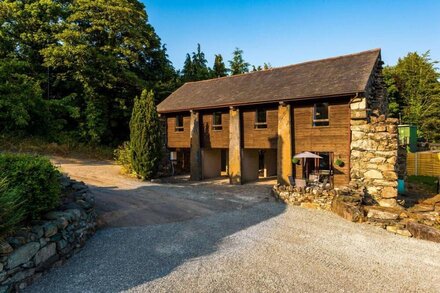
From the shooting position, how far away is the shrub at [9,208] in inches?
233

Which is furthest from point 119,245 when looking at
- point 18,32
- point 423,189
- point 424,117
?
point 424,117

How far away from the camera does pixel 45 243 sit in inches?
264

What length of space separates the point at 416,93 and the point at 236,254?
48.5 m

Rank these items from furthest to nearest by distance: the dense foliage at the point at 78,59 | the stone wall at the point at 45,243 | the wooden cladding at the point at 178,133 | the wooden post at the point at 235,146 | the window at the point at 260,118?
1. the dense foliage at the point at 78,59
2. the wooden cladding at the point at 178,133
3. the wooden post at the point at 235,146
4. the window at the point at 260,118
5. the stone wall at the point at 45,243

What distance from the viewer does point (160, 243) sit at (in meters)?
8.74

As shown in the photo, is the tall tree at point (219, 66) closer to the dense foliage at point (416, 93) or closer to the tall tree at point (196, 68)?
the tall tree at point (196, 68)

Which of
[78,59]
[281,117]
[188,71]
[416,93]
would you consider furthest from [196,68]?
[416,93]

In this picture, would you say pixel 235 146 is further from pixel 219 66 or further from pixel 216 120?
pixel 219 66

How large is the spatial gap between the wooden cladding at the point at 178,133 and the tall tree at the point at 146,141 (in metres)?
3.61

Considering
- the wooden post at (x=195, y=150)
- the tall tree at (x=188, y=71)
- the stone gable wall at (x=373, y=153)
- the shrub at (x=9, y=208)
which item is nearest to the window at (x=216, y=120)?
the wooden post at (x=195, y=150)

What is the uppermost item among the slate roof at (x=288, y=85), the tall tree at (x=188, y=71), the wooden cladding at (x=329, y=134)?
the tall tree at (x=188, y=71)

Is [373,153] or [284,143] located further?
[284,143]

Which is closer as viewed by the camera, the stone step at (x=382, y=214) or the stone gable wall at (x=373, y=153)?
the stone step at (x=382, y=214)

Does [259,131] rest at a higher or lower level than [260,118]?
lower
